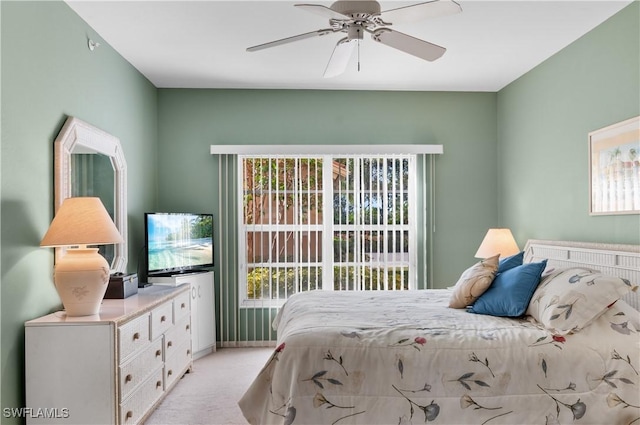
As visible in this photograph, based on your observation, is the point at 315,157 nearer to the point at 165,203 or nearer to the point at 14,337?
the point at 165,203

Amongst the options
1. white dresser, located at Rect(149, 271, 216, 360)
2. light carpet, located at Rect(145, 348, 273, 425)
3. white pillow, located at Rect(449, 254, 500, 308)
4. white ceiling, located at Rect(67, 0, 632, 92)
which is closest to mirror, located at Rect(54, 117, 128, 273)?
white dresser, located at Rect(149, 271, 216, 360)

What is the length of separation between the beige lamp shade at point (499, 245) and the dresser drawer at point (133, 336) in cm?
304

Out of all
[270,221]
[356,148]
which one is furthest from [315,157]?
[270,221]

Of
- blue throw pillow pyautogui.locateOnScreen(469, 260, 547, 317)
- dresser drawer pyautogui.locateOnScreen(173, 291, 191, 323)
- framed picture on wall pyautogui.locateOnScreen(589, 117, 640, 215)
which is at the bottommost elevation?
dresser drawer pyautogui.locateOnScreen(173, 291, 191, 323)

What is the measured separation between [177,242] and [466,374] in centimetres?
304

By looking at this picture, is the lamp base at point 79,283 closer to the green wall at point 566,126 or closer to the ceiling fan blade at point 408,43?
the ceiling fan blade at point 408,43

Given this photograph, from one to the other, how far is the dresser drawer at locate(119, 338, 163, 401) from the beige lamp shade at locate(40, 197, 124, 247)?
74 centimetres

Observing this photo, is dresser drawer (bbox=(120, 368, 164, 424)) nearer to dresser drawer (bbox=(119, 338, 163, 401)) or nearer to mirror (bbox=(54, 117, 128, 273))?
dresser drawer (bbox=(119, 338, 163, 401))

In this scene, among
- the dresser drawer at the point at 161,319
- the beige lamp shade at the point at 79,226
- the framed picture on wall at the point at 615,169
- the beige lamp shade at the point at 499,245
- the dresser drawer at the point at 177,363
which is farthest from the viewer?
the beige lamp shade at the point at 499,245

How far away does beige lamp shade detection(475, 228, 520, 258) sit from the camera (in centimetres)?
439

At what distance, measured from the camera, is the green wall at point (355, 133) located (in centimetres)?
505

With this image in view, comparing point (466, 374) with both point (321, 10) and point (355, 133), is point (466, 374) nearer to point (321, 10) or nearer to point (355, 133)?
point (321, 10)

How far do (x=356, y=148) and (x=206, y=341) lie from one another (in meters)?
2.51
